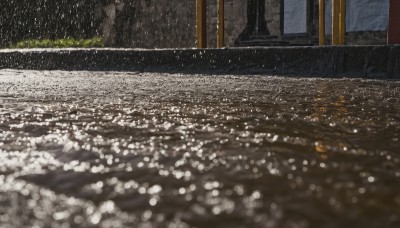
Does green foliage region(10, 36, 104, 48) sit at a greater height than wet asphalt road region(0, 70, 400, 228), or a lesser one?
greater

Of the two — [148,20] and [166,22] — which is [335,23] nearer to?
[166,22]

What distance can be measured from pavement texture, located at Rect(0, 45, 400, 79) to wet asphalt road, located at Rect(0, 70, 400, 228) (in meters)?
2.12

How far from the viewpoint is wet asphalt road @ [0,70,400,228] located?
1.47ft

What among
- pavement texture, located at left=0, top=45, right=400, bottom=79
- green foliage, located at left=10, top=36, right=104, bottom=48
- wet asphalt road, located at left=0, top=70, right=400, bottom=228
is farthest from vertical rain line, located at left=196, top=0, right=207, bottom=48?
green foliage, located at left=10, top=36, right=104, bottom=48

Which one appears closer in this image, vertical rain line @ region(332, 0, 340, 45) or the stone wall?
vertical rain line @ region(332, 0, 340, 45)

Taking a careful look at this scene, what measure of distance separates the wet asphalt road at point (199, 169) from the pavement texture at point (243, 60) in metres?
2.12

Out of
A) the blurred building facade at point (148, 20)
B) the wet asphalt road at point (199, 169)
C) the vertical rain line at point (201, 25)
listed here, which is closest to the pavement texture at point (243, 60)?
the vertical rain line at point (201, 25)

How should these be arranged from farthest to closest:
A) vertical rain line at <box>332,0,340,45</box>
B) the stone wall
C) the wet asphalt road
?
the stone wall → vertical rain line at <box>332,0,340,45</box> → the wet asphalt road

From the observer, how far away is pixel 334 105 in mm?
1544

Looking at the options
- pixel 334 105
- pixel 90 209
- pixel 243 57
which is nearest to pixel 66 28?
pixel 243 57

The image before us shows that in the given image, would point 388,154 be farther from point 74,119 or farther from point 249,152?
point 74,119

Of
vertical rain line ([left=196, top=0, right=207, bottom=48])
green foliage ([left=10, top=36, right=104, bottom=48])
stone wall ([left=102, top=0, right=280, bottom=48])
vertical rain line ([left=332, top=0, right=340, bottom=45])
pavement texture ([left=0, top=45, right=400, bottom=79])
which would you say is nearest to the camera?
pavement texture ([left=0, top=45, right=400, bottom=79])

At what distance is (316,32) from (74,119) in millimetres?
8276

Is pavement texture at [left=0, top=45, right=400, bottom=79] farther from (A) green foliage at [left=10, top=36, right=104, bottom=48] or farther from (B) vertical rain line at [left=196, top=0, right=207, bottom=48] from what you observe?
(A) green foliage at [left=10, top=36, right=104, bottom=48]
